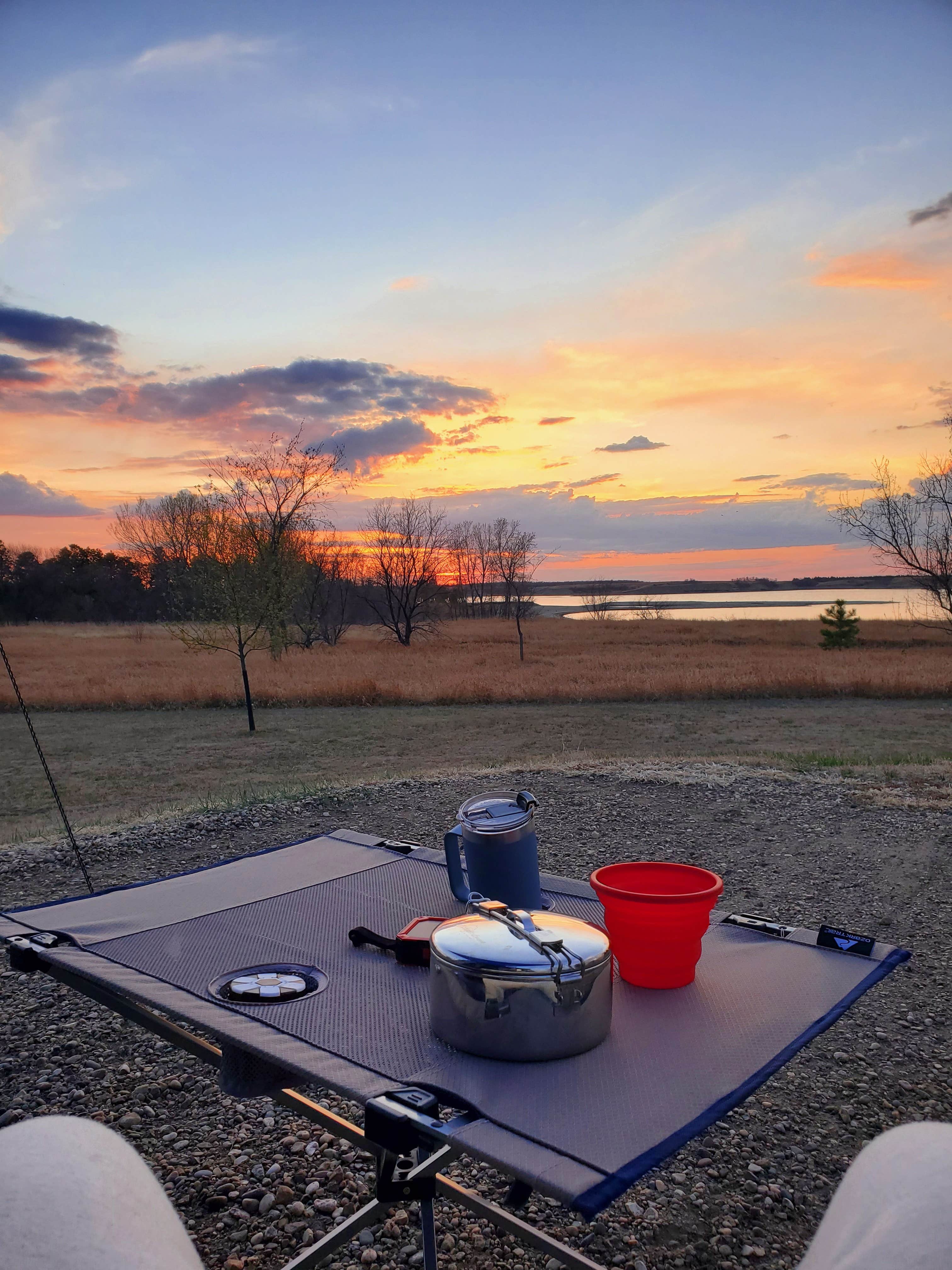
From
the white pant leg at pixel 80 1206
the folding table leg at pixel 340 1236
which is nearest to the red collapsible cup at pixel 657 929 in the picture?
the folding table leg at pixel 340 1236

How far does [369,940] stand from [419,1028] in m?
0.38

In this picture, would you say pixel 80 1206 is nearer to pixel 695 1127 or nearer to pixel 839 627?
pixel 695 1127

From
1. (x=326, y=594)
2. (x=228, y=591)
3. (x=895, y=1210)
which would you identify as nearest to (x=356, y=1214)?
(x=895, y=1210)

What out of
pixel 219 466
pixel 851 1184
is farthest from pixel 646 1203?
pixel 219 466

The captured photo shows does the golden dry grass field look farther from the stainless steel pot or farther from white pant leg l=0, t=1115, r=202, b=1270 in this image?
white pant leg l=0, t=1115, r=202, b=1270

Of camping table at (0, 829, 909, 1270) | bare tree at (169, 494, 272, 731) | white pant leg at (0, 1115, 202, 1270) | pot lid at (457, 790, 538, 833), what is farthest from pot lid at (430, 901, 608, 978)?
bare tree at (169, 494, 272, 731)

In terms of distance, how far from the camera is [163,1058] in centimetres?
268

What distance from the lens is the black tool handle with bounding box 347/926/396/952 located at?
5.55 feet

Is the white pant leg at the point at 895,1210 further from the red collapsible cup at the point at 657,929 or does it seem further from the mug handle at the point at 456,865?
the mug handle at the point at 456,865

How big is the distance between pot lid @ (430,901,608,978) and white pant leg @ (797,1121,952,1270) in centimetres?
42

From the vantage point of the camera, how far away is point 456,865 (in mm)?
1778

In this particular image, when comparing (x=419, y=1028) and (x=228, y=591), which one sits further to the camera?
(x=228, y=591)

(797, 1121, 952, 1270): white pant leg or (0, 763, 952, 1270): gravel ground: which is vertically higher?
(797, 1121, 952, 1270): white pant leg

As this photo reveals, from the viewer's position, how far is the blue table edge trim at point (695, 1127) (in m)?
0.94
